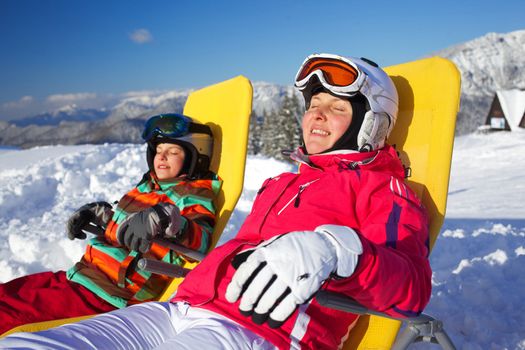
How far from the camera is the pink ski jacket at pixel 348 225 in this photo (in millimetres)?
1729

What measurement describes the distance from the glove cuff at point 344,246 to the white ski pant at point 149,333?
26.2 inches

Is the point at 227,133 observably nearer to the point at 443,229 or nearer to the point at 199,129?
the point at 199,129

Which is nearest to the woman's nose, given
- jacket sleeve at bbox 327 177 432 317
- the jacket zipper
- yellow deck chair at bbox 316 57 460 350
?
the jacket zipper

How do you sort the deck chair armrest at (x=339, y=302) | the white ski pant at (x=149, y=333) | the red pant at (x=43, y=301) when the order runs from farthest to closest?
the red pant at (x=43, y=301) < the white ski pant at (x=149, y=333) < the deck chair armrest at (x=339, y=302)

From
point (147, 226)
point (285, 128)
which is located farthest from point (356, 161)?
point (285, 128)

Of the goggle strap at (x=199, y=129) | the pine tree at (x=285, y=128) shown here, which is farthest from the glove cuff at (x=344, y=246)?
the pine tree at (x=285, y=128)

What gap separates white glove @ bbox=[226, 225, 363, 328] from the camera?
148 centimetres

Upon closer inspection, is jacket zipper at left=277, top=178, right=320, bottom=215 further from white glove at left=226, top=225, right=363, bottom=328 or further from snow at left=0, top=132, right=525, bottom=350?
snow at left=0, top=132, right=525, bottom=350

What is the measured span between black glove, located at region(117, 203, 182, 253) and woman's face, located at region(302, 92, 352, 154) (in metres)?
0.98

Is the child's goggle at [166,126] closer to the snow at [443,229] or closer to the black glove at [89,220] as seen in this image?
the black glove at [89,220]

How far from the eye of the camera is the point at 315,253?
1.50m

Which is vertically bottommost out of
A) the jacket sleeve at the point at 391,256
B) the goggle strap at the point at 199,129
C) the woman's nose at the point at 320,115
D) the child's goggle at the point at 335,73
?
the jacket sleeve at the point at 391,256

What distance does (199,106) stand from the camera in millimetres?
4586

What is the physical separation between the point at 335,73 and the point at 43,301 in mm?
2465
